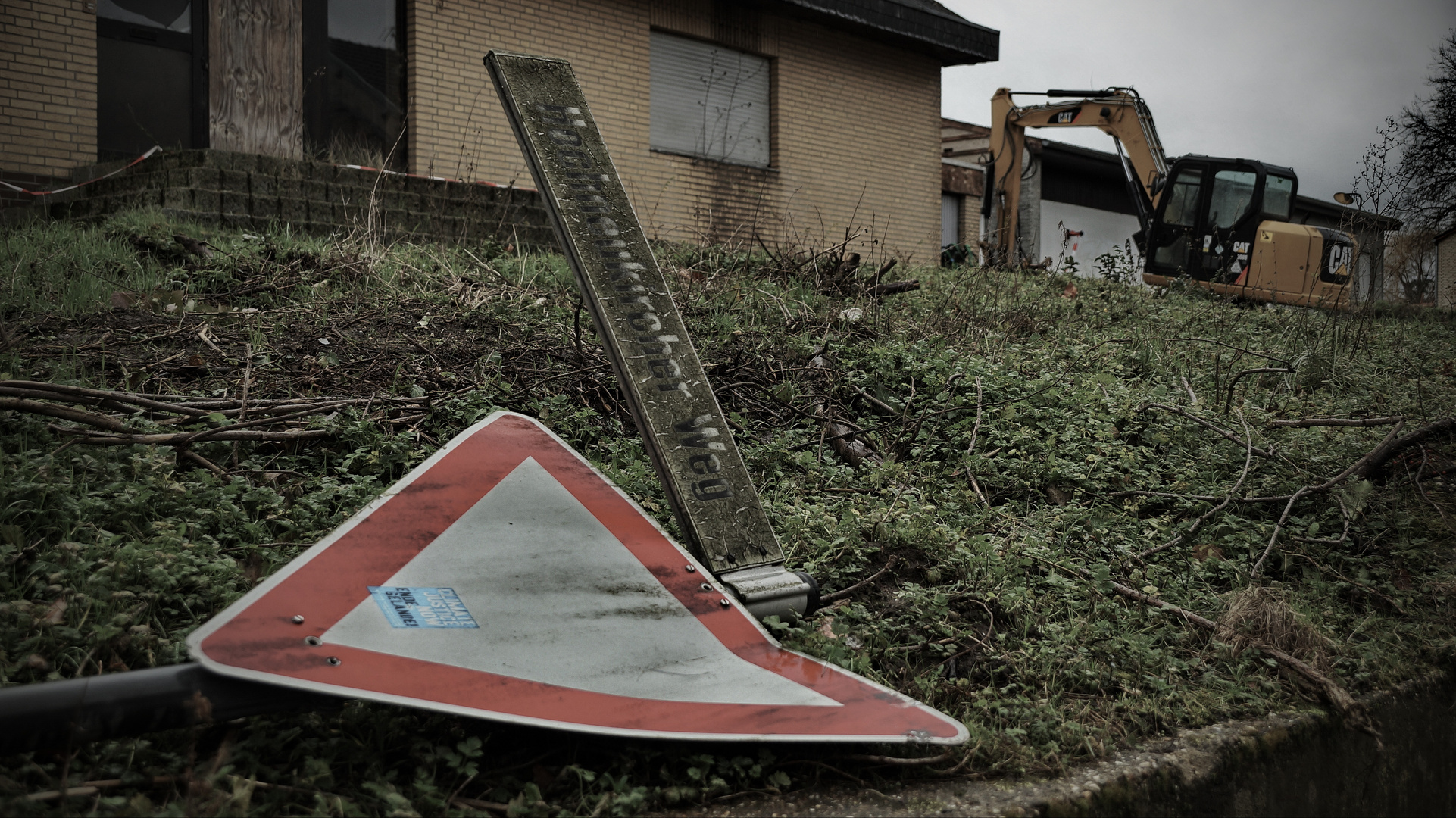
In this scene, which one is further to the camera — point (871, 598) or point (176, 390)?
point (176, 390)

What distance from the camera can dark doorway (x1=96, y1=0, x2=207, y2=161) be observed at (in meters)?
8.53

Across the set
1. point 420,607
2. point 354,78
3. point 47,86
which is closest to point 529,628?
point 420,607

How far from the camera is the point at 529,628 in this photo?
1.92m

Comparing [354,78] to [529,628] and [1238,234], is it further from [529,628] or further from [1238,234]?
[1238,234]

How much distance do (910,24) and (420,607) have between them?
13.8 meters

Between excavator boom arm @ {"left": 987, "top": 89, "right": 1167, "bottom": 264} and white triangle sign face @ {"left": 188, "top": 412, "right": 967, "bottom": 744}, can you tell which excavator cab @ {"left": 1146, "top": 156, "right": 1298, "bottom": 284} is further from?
white triangle sign face @ {"left": 188, "top": 412, "right": 967, "bottom": 744}

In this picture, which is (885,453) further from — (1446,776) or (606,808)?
(606,808)

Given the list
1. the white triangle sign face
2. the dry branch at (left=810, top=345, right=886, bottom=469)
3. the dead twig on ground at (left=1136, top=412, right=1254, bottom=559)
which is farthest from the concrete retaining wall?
the dead twig on ground at (left=1136, top=412, right=1254, bottom=559)

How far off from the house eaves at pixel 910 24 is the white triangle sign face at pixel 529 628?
38.4 feet

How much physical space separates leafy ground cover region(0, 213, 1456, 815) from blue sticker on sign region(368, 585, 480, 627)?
8.2 inches

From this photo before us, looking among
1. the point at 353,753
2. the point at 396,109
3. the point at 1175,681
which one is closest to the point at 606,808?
the point at 353,753

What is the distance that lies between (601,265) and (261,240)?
3.85 metres

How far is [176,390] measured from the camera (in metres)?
3.31

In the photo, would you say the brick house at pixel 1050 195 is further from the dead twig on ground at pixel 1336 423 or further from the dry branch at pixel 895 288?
the dead twig on ground at pixel 1336 423
